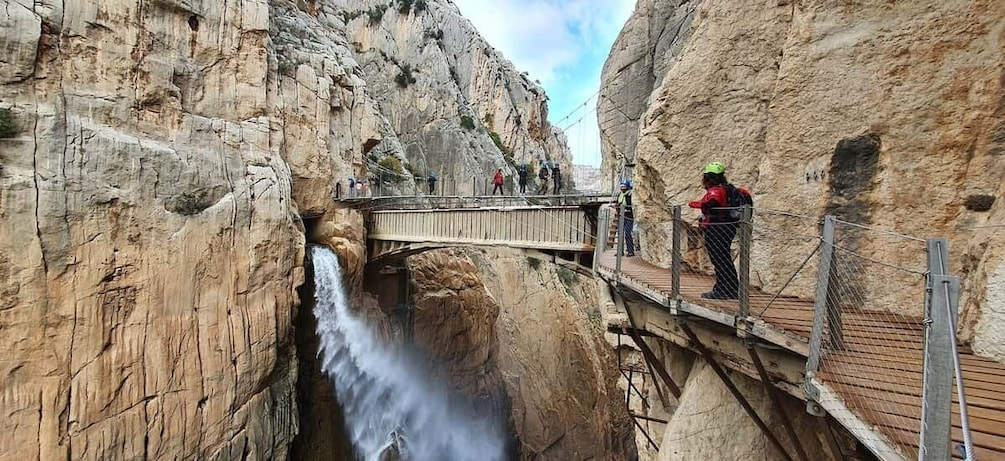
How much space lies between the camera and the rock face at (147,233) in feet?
23.9

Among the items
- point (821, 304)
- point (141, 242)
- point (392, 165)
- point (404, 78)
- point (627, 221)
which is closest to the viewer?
point (821, 304)

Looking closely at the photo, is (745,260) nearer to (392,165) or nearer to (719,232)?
(719,232)

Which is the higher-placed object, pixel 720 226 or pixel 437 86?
pixel 437 86

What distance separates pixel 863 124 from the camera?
364 centimetres

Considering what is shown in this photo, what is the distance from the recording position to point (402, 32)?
31953mm

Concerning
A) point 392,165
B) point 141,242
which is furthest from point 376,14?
point 141,242

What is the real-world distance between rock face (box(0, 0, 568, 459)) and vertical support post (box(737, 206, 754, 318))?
1062cm

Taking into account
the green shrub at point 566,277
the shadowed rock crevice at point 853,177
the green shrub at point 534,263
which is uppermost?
the shadowed rock crevice at point 853,177

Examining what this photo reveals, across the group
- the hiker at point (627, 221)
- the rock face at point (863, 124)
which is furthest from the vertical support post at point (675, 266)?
the hiker at point (627, 221)

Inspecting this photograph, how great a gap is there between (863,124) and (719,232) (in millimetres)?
1596

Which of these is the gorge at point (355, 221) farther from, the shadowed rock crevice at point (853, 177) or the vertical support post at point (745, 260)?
the vertical support post at point (745, 260)

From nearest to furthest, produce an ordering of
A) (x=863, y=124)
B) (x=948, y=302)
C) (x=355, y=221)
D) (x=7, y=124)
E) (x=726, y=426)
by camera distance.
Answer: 1. (x=948, y=302)
2. (x=863, y=124)
3. (x=726, y=426)
4. (x=7, y=124)
5. (x=355, y=221)

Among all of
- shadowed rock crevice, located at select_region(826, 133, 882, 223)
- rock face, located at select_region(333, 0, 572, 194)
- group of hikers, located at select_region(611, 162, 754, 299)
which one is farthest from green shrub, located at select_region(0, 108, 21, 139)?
rock face, located at select_region(333, 0, 572, 194)

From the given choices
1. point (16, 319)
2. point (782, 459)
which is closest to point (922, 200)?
point (782, 459)
